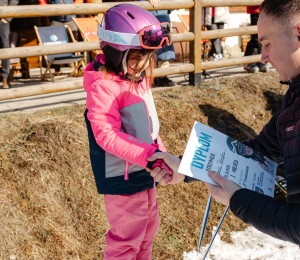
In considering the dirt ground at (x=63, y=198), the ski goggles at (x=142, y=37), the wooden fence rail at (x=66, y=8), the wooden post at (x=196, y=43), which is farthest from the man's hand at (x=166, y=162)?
the wooden post at (x=196, y=43)

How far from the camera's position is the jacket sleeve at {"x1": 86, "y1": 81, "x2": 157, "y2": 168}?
184 centimetres

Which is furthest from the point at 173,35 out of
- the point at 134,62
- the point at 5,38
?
the point at 134,62

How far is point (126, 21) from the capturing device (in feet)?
6.21

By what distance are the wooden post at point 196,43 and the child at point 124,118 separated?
333 centimetres

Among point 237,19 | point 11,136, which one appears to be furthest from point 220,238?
point 237,19

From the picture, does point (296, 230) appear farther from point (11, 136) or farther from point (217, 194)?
point (11, 136)

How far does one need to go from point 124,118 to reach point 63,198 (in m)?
1.60

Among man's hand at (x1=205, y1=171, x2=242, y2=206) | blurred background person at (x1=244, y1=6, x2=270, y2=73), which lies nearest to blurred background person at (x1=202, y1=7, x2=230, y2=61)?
blurred background person at (x1=244, y1=6, x2=270, y2=73)

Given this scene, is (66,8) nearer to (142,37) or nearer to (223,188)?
(142,37)

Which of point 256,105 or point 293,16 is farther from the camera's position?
point 256,105

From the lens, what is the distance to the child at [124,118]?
1.86m

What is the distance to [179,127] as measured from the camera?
4.21 m

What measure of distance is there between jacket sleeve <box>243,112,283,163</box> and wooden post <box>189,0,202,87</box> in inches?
139

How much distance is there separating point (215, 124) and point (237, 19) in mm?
9847
